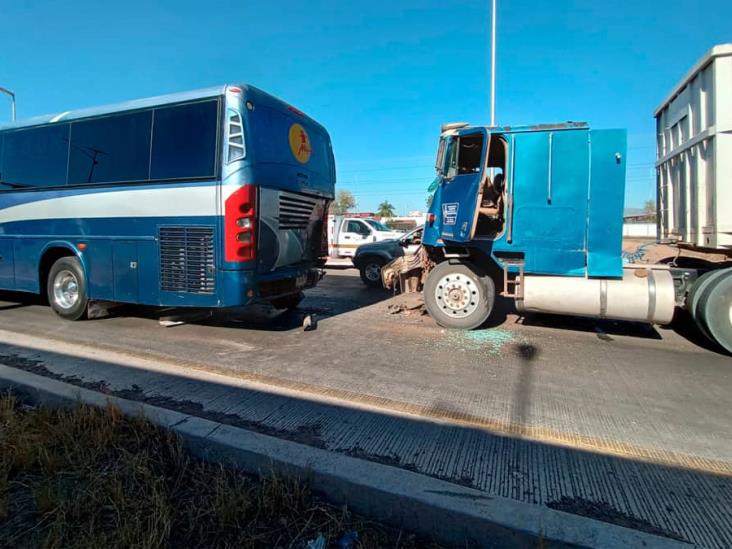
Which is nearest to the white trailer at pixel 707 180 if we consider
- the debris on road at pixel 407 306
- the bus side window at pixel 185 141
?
the debris on road at pixel 407 306

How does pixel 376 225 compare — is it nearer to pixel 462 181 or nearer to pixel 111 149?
pixel 462 181

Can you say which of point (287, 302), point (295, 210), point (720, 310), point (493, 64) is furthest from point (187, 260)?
point (493, 64)

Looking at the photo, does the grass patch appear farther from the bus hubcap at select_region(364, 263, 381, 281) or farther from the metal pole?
the metal pole

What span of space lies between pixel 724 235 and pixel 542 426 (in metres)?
3.75

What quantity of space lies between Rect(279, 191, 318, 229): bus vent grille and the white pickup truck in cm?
826

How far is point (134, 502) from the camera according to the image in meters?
2.22

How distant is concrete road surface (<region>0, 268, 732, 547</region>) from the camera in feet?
8.67

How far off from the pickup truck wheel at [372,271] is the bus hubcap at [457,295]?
4.74m

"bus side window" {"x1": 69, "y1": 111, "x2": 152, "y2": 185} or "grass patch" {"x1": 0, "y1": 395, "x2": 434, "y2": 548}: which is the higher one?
"bus side window" {"x1": 69, "y1": 111, "x2": 152, "y2": 185}

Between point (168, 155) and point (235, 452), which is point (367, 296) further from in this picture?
point (235, 452)

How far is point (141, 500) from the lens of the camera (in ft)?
7.39

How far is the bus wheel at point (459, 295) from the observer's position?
647cm

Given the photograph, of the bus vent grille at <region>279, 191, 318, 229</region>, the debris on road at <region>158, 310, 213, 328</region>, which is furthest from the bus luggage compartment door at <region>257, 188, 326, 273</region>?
the debris on road at <region>158, 310, 213, 328</region>

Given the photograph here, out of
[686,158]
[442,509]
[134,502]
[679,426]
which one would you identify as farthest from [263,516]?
[686,158]
